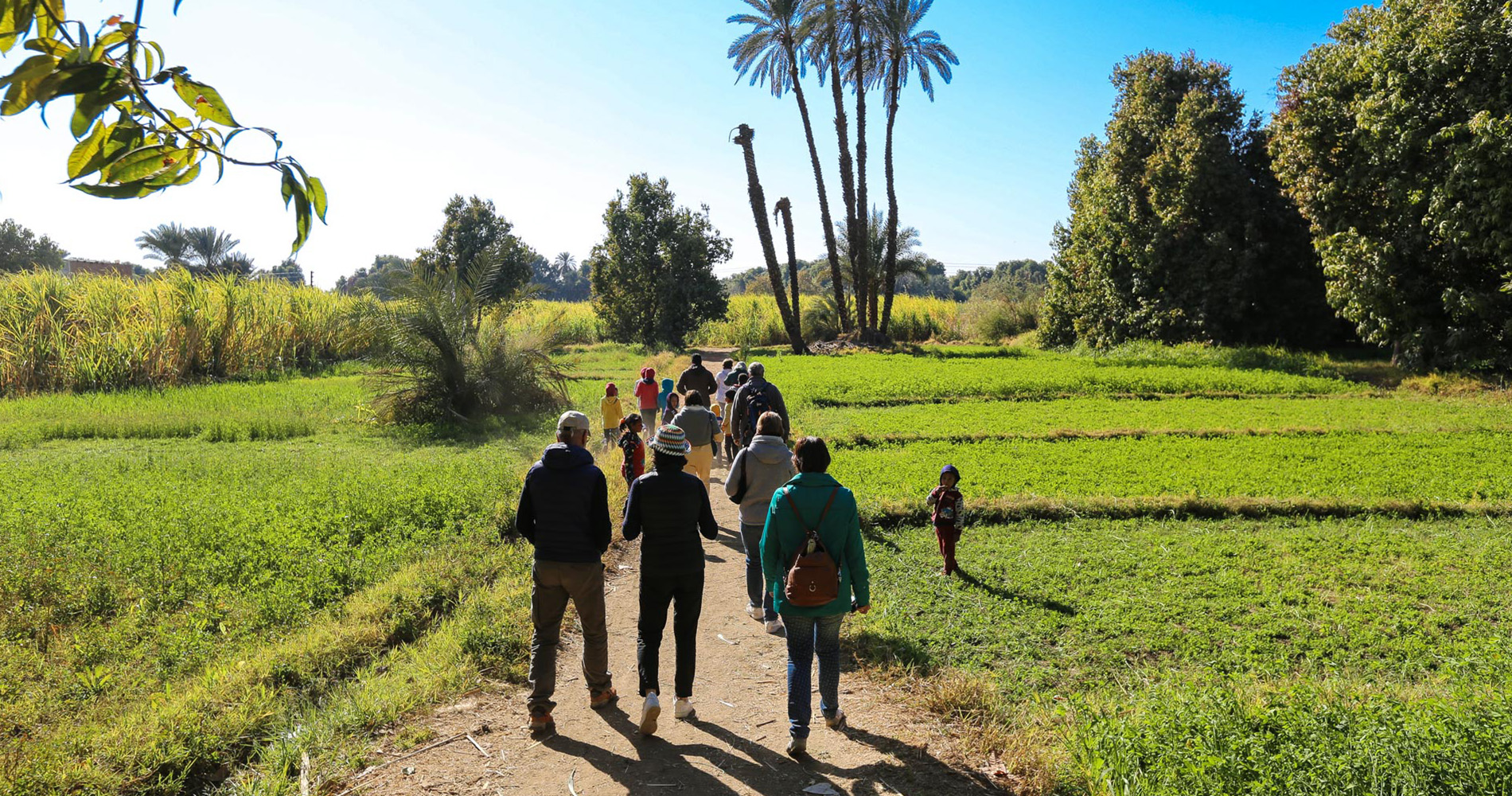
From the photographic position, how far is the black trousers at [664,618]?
5246 mm

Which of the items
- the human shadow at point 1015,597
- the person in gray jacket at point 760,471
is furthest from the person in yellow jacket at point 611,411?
the person in gray jacket at point 760,471

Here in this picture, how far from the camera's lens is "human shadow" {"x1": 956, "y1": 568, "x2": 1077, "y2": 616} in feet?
24.0

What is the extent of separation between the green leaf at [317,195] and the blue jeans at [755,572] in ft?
16.7

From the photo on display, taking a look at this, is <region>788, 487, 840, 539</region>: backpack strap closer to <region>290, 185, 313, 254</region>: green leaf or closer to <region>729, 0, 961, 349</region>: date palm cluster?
<region>290, 185, 313, 254</region>: green leaf

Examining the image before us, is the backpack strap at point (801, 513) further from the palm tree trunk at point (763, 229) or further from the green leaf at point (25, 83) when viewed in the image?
the palm tree trunk at point (763, 229)

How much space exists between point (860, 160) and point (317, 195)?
39.2 metres

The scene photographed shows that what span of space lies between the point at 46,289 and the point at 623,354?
21.9m

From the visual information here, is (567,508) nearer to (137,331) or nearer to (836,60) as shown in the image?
(137,331)

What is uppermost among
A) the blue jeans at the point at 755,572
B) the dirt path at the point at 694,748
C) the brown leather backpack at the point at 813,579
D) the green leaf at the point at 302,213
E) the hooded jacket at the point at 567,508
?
the green leaf at the point at 302,213

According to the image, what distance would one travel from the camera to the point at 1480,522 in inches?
391

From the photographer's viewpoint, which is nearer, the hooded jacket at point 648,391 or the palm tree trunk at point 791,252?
the hooded jacket at point 648,391

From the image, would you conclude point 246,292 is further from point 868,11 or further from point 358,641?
point 868,11

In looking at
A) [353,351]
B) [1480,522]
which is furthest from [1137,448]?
[353,351]

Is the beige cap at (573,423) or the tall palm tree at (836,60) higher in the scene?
the tall palm tree at (836,60)
